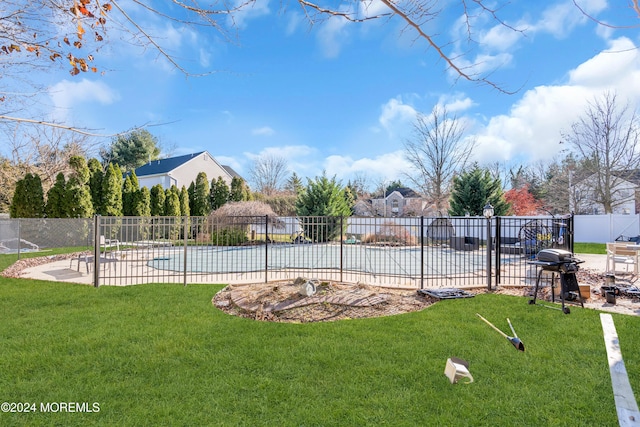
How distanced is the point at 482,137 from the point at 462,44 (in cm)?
1891

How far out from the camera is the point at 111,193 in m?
15.6

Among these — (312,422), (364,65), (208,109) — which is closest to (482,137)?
(364,65)

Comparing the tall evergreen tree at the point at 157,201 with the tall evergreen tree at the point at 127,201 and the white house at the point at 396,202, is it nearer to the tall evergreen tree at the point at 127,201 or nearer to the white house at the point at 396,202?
the tall evergreen tree at the point at 127,201

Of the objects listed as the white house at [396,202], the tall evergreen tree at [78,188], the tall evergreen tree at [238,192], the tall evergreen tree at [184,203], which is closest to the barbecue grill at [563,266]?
the tall evergreen tree at [78,188]

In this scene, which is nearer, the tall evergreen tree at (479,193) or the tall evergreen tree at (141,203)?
the tall evergreen tree at (141,203)

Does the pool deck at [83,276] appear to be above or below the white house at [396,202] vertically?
below

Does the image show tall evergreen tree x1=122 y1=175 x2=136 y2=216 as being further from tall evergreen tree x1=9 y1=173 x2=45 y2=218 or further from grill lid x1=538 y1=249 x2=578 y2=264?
grill lid x1=538 y1=249 x2=578 y2=264

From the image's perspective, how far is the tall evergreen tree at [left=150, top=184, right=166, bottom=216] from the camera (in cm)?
1772

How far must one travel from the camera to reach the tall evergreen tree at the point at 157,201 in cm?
1772

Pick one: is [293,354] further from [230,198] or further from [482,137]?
[482,137]

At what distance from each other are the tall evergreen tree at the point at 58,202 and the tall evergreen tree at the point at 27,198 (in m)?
0.38

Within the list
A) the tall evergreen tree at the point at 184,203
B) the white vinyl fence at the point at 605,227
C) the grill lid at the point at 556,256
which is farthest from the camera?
the tall evergreen tree at the point at 184,203

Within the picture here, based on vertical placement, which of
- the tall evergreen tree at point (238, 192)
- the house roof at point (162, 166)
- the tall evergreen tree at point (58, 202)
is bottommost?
the tall evergreen tree at point (58, 202)

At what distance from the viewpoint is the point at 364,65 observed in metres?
9.27
